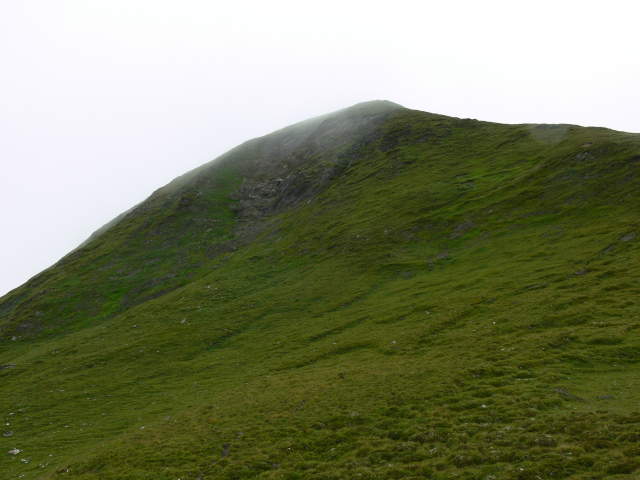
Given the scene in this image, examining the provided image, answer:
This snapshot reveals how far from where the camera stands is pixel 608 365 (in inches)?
965

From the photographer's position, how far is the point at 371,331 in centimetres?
4478

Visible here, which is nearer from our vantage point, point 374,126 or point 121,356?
point 121,356

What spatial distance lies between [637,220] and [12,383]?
89.3 m

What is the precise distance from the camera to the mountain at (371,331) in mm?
20839

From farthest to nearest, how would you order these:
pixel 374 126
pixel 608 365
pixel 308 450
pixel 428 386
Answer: pixel 374 126
pixel 428 386
pixel 608 365
pixel 308 450

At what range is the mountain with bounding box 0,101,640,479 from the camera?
2084cm

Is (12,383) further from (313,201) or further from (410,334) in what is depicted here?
(313,201)

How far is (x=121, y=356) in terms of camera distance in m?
55.8

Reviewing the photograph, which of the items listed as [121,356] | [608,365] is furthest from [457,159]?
[121,356]

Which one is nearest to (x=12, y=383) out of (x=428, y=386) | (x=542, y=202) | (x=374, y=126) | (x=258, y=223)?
(x=428, y=386)

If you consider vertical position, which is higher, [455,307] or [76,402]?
[76,402]

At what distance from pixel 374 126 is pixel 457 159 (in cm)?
5064

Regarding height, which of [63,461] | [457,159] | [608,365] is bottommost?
[608,365]

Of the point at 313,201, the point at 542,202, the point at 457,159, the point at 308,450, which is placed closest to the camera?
the point at 308,450
